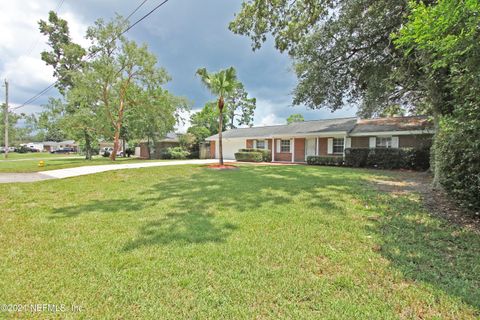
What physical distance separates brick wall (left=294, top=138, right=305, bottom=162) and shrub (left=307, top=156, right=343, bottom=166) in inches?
112

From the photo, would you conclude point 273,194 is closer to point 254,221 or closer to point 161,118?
point 254,221

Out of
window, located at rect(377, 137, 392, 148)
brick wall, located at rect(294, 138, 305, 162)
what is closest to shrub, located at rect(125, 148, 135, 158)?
brick wall, located at rect(294, 138, 305, 162)

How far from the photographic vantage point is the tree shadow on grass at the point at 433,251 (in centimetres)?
268

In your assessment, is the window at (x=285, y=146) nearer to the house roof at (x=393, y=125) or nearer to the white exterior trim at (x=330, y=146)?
the white exterior trim at (x=330, y=146)

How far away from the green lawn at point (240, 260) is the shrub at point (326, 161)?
465 inches

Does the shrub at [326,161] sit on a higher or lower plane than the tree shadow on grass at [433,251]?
higher

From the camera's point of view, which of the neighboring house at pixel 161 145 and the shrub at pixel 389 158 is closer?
the shrub at pixel 389 158

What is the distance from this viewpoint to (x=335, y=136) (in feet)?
63.3

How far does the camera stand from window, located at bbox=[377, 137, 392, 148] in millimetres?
17147

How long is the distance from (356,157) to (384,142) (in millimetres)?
2884

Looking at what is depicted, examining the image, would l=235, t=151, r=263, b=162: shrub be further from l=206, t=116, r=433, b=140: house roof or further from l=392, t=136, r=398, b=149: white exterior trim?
l=392, t=136, r=398, b=149: white exterior trim

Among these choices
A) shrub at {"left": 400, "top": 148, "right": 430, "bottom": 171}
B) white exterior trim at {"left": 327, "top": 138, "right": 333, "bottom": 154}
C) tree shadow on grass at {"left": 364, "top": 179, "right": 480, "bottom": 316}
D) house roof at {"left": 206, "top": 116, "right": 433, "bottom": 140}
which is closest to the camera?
tree shadow on grass at {"left": 364, "top": 179, "right": 480, "bottom": 316}

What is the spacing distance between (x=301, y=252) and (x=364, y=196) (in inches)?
168

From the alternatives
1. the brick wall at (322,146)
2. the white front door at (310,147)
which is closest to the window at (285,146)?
the white front door at (310,147)
